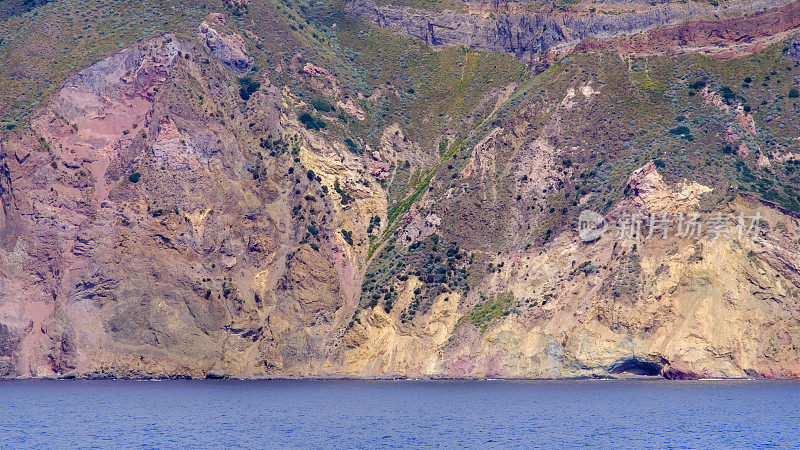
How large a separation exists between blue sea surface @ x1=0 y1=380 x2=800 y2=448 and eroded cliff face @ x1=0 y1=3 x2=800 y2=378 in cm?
351

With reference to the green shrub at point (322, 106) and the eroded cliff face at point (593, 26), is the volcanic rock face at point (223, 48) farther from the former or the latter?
the eroded cliff face at point (593, 26)

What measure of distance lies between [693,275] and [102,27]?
71.6 meters

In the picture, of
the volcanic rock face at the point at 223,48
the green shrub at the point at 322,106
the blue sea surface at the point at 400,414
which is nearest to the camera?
the blue sea surface at the point at 400,414

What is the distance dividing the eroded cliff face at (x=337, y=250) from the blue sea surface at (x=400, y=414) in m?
3.51

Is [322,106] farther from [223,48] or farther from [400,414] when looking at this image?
[400,414]

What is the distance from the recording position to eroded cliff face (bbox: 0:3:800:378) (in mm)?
102062

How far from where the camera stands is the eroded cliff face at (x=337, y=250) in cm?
10206

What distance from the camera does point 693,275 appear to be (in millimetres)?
101438

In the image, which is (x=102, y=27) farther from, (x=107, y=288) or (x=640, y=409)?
(x=640, y=409)

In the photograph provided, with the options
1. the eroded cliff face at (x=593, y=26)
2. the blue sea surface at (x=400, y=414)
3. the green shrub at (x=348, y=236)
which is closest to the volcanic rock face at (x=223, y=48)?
the eroded cliff face at (x=593, y=26)

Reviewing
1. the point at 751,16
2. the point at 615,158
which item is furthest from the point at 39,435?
the point at 751,16

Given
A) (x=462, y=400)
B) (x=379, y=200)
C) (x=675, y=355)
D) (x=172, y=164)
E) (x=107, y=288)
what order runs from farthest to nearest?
(x=379, y=200)
(x=172, y=164)
(x=107, y=288)
(x=675, y=355)
(x=462, y=400)

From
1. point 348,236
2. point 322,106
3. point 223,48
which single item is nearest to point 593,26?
point 322,106

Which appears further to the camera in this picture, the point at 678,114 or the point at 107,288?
the point at 678,114
